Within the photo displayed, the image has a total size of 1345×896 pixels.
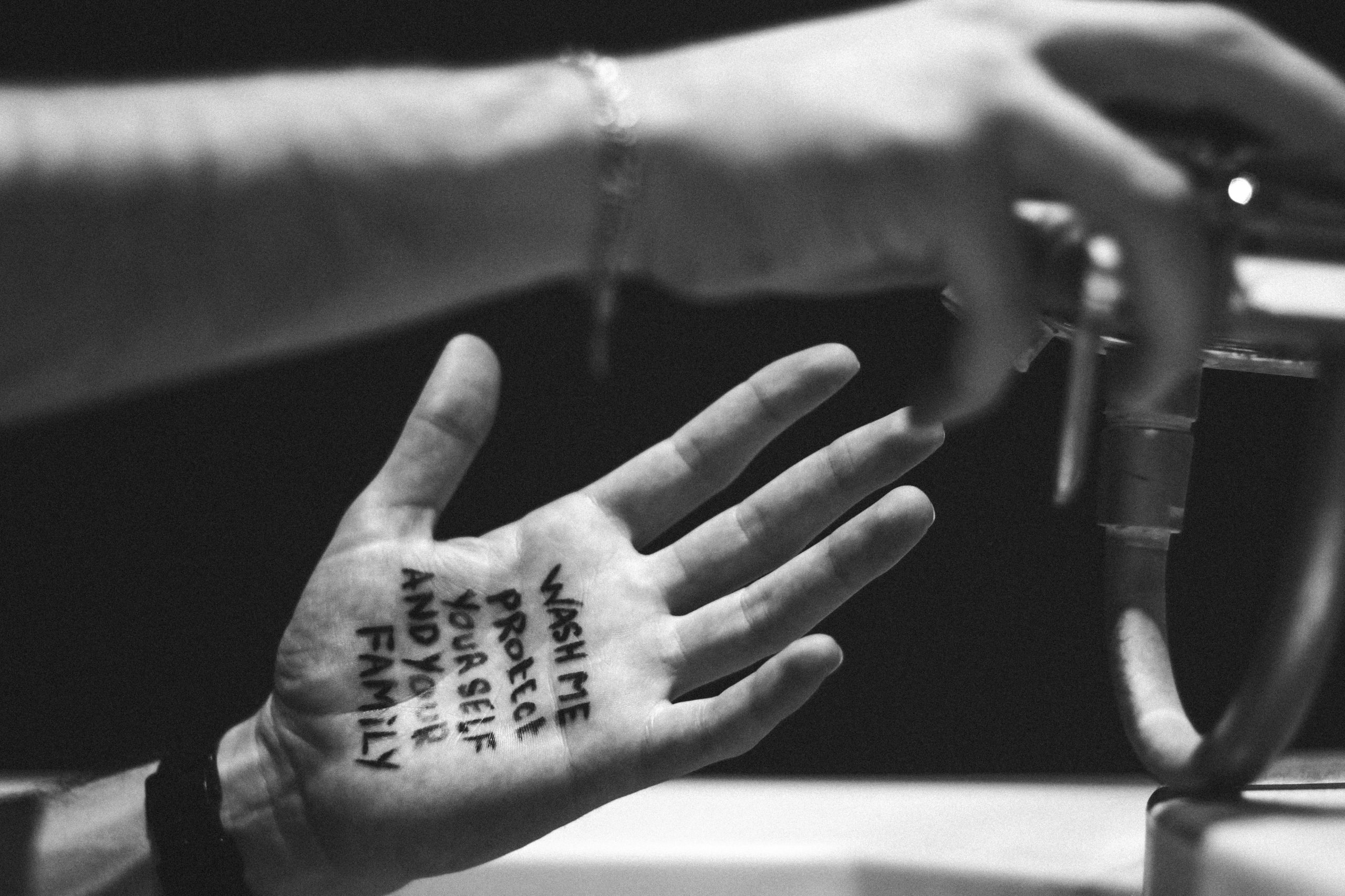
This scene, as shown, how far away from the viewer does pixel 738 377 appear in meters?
0.96

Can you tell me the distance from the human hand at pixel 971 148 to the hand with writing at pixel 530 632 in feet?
0.84

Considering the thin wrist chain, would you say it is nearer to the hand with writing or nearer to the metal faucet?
the metal faucet

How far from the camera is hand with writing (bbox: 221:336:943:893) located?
1.99ft

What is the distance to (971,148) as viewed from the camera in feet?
1.13

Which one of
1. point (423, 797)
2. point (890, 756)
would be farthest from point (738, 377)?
point (423, 797)

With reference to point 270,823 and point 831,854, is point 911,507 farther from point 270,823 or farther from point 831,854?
point 270,823

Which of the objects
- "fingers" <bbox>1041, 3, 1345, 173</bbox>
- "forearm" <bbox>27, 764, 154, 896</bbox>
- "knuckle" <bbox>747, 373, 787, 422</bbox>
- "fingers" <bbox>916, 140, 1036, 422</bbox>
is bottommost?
"forearm" <bbox>27, 764, 154, 896</bbox>

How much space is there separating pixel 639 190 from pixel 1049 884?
428 mm

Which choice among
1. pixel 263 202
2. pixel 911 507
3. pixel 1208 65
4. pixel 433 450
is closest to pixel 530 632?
pixel 433 450

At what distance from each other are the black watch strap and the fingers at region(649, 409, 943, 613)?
0.92 ft

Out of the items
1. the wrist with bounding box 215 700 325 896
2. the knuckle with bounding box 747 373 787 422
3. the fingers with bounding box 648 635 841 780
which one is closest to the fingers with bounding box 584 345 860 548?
the knuckle with bounding box 747 373 787 422

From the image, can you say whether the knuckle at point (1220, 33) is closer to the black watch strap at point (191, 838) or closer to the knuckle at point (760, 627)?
the knuckle at point (760, 627)

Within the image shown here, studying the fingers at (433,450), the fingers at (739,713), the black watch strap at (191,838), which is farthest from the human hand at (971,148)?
the black watch strap at (191,838)

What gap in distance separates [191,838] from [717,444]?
1.21 ft
